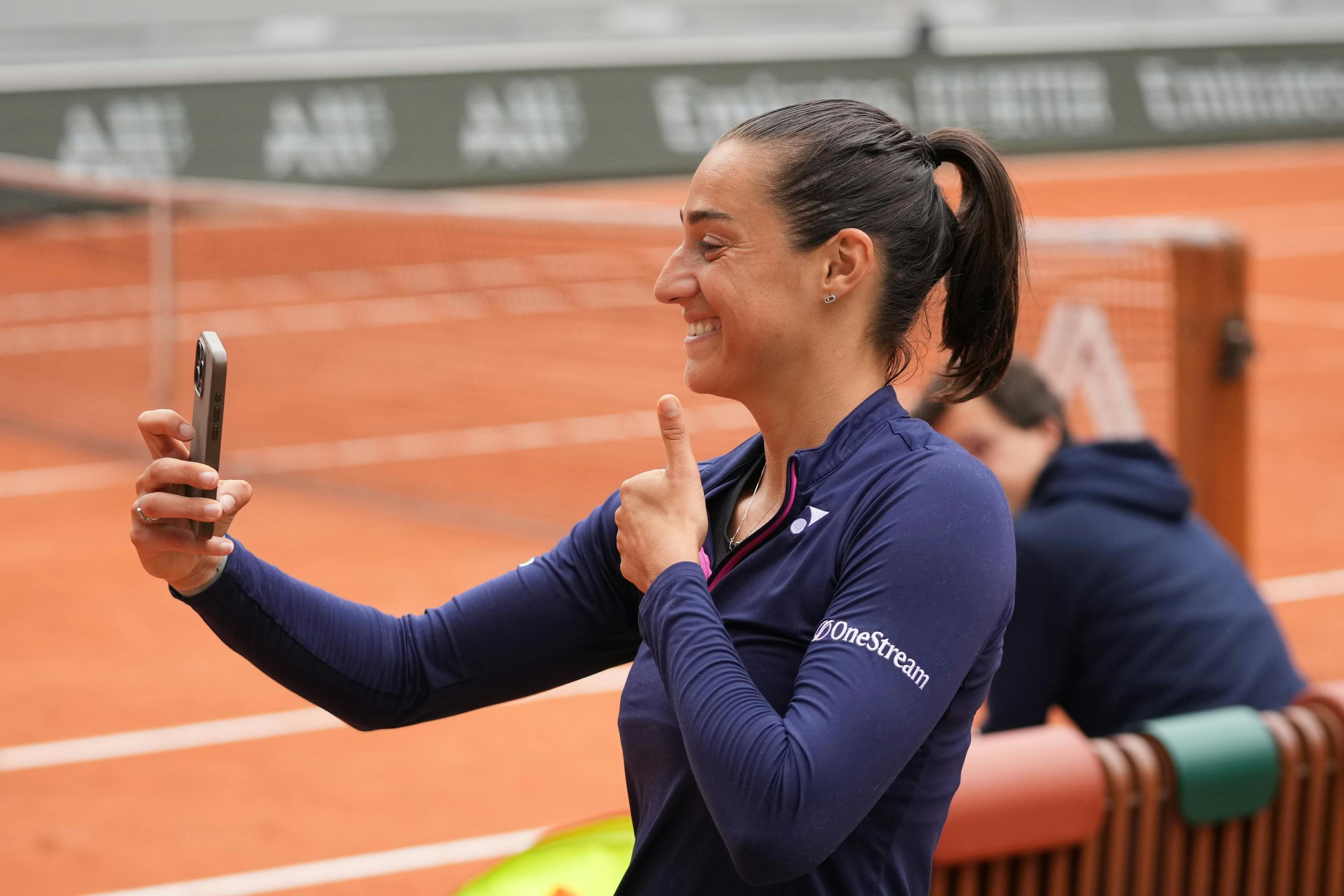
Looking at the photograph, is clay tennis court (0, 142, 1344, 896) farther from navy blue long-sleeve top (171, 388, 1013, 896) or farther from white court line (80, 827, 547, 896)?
navy blue long-sleeve top (171, 388, 1013, 896)

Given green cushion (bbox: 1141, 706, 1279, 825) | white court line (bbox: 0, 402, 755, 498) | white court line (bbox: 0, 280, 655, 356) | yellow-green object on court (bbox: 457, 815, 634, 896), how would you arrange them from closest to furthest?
yellow-green object on court (bbox: 457, 815, 634, 896) < green cushion (bbox: 1141, 706, 1279, 825) < white court line (bbox: 0, 402, 755, 498) < white court line (bbox: 0, 280, 655, 356)

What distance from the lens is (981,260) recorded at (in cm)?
192

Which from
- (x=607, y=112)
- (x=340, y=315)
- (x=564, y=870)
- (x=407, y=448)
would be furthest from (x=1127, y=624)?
(x=607, y=112)

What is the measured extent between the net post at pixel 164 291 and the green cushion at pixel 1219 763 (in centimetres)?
742

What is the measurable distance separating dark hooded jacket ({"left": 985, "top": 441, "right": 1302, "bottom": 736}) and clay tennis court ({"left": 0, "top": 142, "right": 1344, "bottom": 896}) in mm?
1440

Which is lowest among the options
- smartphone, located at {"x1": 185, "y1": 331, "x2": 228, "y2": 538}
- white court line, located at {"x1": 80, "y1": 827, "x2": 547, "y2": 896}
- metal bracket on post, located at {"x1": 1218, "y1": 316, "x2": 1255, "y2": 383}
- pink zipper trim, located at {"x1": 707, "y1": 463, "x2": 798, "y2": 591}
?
white court line, located at {"x1": 80, "y1": 827, "x2": 547, "y2": 896}

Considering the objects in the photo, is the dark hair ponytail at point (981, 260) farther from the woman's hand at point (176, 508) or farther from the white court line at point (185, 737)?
the white court line at point (185, 737)

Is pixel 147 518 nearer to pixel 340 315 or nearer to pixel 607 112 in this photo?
pixel 340 315

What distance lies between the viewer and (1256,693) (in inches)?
142

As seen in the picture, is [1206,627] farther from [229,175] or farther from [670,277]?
[229,175]

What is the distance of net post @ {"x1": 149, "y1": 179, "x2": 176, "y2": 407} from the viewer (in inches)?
366

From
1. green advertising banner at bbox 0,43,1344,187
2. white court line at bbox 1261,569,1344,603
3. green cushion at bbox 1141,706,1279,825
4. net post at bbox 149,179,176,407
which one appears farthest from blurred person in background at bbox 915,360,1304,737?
green advertising banner at bbox 0,43,1344,187

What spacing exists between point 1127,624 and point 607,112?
471 inches

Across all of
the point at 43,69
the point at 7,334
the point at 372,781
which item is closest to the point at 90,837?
the point at 372,781
